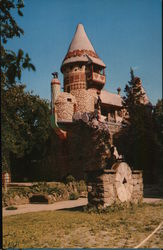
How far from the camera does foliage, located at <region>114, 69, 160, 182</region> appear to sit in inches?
755

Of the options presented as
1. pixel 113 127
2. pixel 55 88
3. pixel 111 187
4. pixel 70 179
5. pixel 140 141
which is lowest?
pixel 70 179

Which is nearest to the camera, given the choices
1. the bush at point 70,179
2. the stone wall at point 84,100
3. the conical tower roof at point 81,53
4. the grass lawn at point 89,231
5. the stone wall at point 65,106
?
the grass lawn at point 89,231

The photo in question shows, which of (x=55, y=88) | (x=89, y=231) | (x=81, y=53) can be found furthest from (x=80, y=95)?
(x=89, y=231)

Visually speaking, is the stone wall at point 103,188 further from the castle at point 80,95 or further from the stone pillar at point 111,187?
the castle at point 80,95

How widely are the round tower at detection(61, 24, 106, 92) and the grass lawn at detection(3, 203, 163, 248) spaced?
15.2 m

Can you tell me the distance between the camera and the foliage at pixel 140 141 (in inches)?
755

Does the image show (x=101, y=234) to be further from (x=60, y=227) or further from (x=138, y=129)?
(x=138, y=129)

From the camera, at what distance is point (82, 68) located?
74.3ft

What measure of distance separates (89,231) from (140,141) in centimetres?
1447

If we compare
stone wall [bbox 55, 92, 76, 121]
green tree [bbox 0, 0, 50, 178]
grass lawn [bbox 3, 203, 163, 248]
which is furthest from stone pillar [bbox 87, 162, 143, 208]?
stone wall [bbox 55, 92, 76, 121]

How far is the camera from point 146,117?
20094 mm

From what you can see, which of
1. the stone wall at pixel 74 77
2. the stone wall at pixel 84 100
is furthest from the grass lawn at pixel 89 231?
the stone wall at pixel 74 77

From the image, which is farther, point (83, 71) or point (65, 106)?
point (83, 71)

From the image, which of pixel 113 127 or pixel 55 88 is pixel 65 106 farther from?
pixel 113 127
